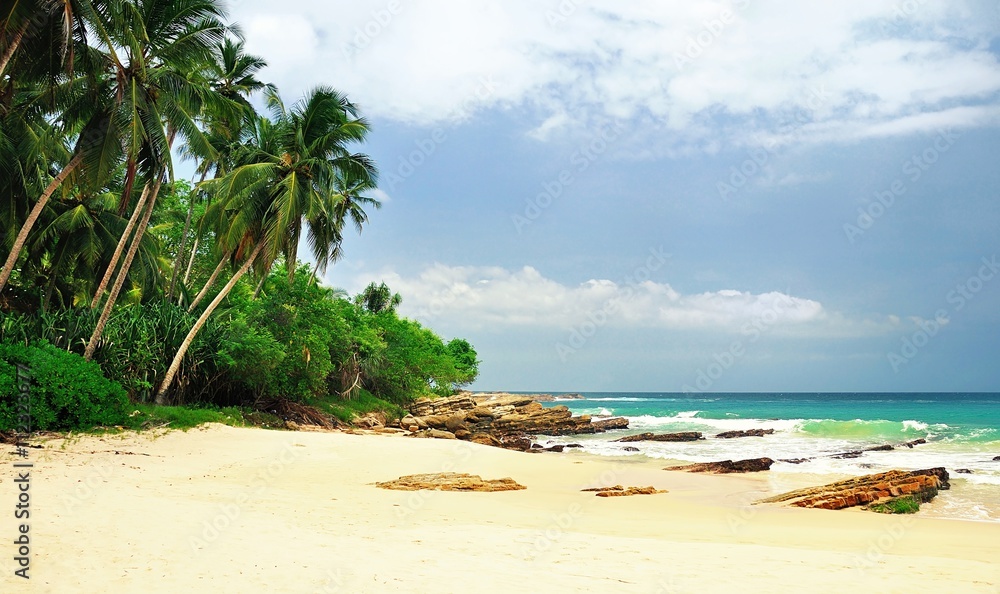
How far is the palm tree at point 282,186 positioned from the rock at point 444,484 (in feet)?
35.3

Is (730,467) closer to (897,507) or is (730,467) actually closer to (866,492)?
(866,492)

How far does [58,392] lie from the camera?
14.7 metres

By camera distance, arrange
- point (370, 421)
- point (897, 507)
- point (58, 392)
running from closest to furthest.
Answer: point (897, 507) < point (58, 392) < point (370, 421)

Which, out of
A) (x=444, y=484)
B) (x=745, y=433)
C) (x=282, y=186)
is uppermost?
(x=282, y=186)

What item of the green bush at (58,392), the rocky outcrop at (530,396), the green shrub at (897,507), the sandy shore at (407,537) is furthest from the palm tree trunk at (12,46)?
the rocky outcrop at (530,396)

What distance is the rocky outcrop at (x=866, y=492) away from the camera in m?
12.9

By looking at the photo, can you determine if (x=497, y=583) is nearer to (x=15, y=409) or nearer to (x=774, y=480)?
(x=15, y=409)

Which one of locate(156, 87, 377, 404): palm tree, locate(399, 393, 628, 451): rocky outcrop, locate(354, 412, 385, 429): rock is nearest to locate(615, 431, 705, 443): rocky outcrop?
locate(399, 393, 628, 451): rocky outcrop

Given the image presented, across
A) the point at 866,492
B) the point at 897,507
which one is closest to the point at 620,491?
the point at 866,492

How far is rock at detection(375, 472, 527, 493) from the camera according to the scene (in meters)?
12.4

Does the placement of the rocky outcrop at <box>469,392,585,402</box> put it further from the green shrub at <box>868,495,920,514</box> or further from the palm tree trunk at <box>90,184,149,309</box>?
the green shrub at <box>868,495,920,514</box>

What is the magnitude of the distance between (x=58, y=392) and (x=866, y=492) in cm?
1782

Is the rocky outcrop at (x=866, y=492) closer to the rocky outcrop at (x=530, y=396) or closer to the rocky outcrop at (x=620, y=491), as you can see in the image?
the rocky outcrop at (x=620, y=491)

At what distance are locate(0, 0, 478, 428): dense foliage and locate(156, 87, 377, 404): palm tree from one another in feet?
0.23
